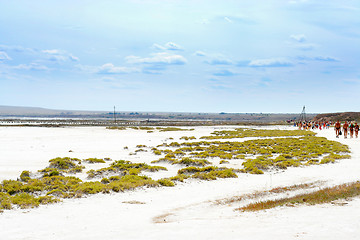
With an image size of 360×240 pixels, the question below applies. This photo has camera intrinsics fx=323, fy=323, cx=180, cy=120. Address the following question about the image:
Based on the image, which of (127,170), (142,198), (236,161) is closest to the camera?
(142,198)

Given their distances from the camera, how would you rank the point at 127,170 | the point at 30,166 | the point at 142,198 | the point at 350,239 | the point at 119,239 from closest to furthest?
the point at 350,239 < the point at 119,239 < the point at 142,198 < the point at 127,170 < the point at 30,166

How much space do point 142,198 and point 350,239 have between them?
7.49 m

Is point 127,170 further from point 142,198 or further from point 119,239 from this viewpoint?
point 119,239

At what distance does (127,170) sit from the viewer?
17.8 meters

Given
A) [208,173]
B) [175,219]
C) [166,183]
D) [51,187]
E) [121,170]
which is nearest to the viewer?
[175,219]

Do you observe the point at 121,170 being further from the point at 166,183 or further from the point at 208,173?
the point at 208,173

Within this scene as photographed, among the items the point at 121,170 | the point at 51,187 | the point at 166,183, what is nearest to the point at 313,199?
the point at 166,183

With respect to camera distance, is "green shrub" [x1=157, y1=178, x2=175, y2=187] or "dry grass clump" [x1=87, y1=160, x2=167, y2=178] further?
"dry grass clump" [x1=87, y1=160, x2=167, y2=178]

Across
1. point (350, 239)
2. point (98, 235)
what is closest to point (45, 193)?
point (98, 235)

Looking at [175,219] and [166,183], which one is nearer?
[175,219]

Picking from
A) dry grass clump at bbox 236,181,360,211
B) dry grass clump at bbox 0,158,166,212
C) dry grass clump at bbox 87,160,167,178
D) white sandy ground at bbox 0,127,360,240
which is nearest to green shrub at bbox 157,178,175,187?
dry grass clump at bbox 0,158,166,212

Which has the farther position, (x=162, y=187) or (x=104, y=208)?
(x=162, y=187)

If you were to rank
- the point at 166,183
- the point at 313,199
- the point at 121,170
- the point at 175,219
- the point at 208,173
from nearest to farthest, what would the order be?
1. the point at 175,219
2. the point at 313,199
3. the point at 166,183
4. the point at 208,173
5. the point at 121,170

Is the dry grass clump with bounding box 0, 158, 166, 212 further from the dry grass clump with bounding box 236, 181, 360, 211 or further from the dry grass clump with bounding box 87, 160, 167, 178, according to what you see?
the dry grass clump with bounding box 236, 181, 360, 211
